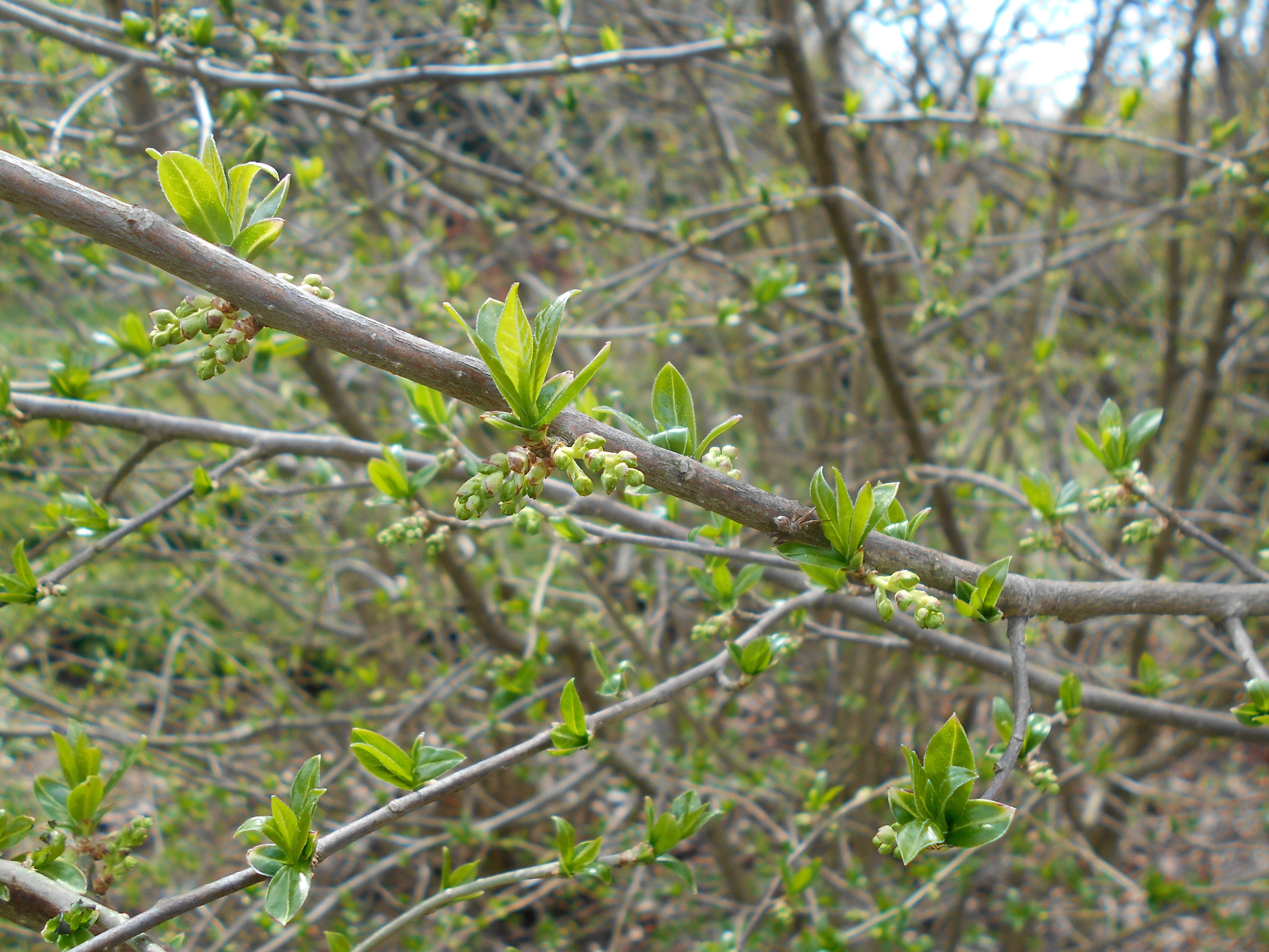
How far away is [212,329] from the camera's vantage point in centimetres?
93

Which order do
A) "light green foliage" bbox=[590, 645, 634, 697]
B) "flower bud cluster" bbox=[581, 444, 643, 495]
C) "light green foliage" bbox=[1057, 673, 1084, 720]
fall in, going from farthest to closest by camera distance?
1. "light green foliage" bbox=[1057, 673, 1084, 720]
2. "light green foliage" bbox=[590, 645, 634, 697]
3. "flower bud cluster" bbox=[581, 444, 643, 495]

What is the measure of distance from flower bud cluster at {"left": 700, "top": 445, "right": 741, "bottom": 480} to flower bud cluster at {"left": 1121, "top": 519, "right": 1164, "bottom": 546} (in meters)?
0.76

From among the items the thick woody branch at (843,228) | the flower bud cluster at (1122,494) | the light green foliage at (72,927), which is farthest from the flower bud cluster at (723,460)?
the thick woody branch at (843,228)

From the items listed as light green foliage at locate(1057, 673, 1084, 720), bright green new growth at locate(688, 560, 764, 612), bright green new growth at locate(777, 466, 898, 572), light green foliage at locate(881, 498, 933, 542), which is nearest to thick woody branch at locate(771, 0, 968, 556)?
light green foliage at locate(1057, 673, 1084, 720)

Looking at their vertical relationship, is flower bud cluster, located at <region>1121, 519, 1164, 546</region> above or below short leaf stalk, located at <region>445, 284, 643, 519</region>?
below

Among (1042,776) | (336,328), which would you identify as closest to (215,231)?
(336,328)

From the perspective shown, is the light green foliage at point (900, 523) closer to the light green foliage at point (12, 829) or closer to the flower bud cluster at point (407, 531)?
the flower bud cluster at point (407, 531)

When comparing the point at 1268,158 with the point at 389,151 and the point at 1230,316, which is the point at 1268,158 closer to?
the point at 1230,316

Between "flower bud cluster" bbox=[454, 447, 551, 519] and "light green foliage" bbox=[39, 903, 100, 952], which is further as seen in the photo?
"light green foliage" bbox=[39, 903, 100, 952]

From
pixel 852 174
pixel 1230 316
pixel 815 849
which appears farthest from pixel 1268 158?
pixel 815 849

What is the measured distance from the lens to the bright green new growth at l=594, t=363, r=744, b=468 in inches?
40.3

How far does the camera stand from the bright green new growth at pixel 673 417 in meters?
1.02

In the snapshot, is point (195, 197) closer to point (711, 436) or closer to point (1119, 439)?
point (711, 436)

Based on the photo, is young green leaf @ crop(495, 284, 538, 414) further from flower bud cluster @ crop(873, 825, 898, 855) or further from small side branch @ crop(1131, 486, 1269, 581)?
small side branch @ crop(1131, 486, 1269, 581)
